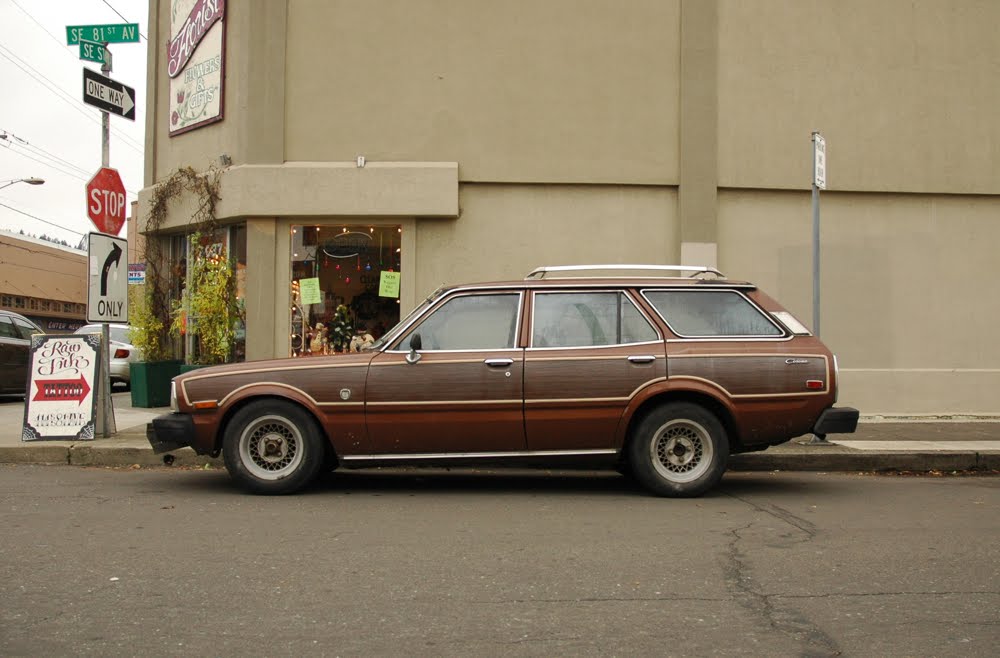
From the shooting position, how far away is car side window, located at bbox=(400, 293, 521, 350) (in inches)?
278

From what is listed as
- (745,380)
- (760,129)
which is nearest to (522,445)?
(745,380)

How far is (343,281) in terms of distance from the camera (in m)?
12.4

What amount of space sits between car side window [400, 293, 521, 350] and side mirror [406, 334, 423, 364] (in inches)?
5.3

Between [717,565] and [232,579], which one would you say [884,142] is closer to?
[717,565]

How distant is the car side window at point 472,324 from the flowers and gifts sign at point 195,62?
7.31 meters

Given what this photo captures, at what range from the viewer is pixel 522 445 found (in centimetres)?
696

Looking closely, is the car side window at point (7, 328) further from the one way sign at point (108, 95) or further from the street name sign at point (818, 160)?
the street name sign at point (818, 160)

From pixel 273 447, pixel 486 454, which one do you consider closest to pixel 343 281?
pixel 273 447

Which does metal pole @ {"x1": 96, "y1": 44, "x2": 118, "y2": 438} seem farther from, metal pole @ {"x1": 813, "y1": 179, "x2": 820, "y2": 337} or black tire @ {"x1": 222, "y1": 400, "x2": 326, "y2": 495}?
metal pole @ {"x1": 813, "y1": 179, "x2": 820, "y2": 337}

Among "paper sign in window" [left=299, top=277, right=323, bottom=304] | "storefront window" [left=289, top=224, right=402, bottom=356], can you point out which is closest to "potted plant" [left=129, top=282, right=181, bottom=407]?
"storefront window" [left=289, top=224, right=402, bottom=356]

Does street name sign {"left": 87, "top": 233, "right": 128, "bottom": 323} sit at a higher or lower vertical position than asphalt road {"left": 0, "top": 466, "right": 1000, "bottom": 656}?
higher

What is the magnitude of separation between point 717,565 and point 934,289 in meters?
9.16

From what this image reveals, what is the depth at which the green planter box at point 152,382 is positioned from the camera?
43.3 ft

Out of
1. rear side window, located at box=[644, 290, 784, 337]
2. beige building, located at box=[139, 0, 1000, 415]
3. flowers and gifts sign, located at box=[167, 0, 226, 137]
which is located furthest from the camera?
flowers and gifts sign, located at box=[167, 0, 226, 137]
